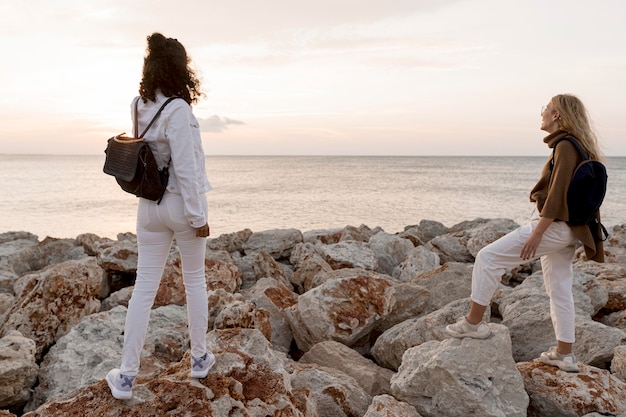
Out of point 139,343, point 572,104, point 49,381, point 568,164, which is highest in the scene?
point 572,104

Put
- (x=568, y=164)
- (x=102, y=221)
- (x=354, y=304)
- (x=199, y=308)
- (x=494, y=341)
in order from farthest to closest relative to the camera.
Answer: (x=102, y=221), (x=354, y=304), (x=494, y=341), (x=568, y=164), (x=199, y=308)

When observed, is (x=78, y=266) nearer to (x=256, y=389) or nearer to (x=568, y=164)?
(x=256, y=389)

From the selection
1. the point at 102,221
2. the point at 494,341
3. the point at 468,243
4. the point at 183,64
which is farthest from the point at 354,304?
the point at 102,221

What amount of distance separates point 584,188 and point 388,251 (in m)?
7.45

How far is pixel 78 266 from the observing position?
21.0ft

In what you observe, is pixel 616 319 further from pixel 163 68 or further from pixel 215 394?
pixel 163 68

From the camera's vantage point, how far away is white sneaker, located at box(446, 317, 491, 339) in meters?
4.21

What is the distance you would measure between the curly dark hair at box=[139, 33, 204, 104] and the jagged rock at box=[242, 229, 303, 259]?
807cm

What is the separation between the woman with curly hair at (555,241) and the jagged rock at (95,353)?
2.73m

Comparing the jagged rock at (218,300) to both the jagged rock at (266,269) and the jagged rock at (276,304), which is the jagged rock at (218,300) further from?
the jagged rock at (266,269)

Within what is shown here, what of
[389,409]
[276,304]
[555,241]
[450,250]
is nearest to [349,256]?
[450,250]

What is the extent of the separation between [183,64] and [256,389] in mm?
2206

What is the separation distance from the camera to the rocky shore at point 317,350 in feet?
11.5

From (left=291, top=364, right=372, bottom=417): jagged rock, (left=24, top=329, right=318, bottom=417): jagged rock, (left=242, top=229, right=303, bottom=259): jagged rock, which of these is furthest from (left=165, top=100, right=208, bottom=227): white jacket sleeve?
(left=242, top=229, right=303, bottom=259): jagged rock
